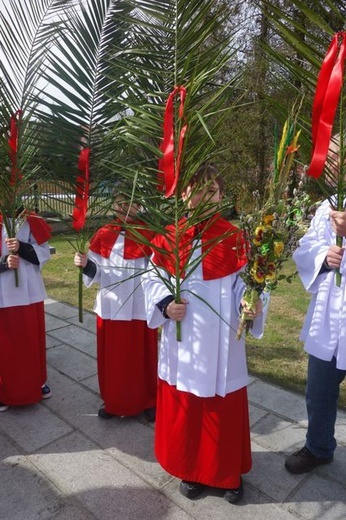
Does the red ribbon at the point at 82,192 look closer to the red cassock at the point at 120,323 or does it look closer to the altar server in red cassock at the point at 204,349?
the red cassock at the point at 120,323

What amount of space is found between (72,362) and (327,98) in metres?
3.25

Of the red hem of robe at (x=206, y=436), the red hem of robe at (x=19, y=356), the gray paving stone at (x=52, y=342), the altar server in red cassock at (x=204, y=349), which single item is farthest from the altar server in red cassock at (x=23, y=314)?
the red hem of robe at (x=206, y=436)

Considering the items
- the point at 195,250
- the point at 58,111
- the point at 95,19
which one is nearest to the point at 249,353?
the point at 195,250

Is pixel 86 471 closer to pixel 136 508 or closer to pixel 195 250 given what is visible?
pixel 136 508

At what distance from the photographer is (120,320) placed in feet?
10.1

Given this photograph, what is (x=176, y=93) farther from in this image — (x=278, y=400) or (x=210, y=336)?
(x=278, y=400)

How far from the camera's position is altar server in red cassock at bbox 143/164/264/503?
7.29 feet

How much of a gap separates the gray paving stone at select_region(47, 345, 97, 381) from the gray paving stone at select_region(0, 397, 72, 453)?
0.56m

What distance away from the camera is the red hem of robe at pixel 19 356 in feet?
10.6

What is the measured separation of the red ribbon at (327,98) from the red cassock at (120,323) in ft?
4.92

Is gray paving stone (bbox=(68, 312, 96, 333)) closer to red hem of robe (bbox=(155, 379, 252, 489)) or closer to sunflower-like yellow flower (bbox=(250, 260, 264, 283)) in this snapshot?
red hem of robe (bbox=(155, 379, 252, 489))

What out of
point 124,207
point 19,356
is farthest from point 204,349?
point 19,356

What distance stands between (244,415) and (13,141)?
2.34 metres

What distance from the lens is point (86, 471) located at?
262cm
